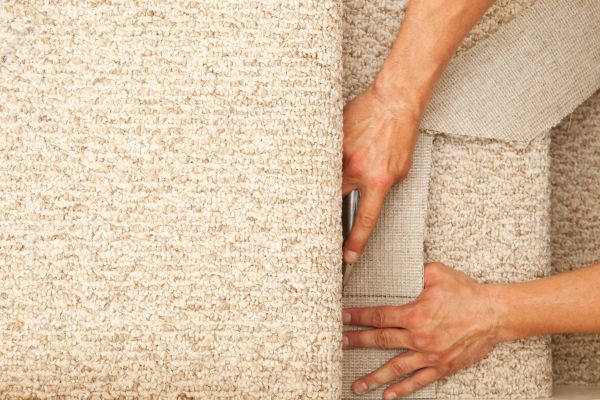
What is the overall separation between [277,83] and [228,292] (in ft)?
0.75

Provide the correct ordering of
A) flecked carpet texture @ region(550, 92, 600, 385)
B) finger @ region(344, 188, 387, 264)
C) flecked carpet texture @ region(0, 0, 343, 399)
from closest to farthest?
flecked carpet texture @ region(0, 0, 343, 399) < finger @ region(344, 188, 387, 264) < flecked carpet texture @ region(550, 92, 600, 385)

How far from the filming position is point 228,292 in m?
0.62

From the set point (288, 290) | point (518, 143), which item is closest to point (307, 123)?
point (288, 290)

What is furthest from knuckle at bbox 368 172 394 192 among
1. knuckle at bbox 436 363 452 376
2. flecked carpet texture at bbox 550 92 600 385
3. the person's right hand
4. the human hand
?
flecked carpet texture at bbox 550 92 600 385

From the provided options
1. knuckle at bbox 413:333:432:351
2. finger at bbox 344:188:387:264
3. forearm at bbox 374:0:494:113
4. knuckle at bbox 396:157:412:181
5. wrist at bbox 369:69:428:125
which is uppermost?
forearm at bbox 374:0:494:113

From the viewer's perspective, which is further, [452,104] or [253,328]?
[452,104]

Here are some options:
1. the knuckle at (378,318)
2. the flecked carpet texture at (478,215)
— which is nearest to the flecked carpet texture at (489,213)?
the flecked carpet texture at (478,215)

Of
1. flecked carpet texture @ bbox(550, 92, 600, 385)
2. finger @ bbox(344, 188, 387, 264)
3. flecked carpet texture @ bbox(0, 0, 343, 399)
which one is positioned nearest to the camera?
flecked carpet texture @ bbox(0, 0, 343, 399)

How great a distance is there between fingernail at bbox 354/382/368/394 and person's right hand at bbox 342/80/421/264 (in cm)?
16

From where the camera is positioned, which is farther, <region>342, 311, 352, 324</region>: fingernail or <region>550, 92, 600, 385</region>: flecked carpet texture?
<region>550, 92, 600, 385</region>: flecked carpet texture

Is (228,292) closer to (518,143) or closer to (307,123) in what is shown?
(307,123)

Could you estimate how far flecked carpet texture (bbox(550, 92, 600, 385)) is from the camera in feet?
3.04

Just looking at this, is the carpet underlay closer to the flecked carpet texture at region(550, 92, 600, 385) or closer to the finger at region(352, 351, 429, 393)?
the finger at region(352, 351, 429, 393)

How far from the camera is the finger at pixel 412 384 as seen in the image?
76 centimetres
